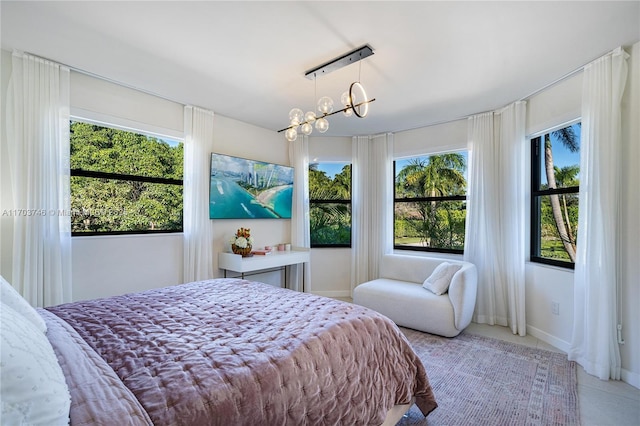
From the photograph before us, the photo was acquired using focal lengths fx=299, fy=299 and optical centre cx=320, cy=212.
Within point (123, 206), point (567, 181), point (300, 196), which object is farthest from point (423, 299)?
point (123, 206)

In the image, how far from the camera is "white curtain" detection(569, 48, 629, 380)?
7.66 ft

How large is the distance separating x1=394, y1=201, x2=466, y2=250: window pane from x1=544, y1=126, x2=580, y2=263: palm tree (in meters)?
1.10

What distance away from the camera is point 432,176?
14.7 ft

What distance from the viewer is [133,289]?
3.11 metres

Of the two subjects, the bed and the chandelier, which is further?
the chandelier

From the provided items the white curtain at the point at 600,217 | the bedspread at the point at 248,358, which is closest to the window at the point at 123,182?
the bedspread at the point at 248,358

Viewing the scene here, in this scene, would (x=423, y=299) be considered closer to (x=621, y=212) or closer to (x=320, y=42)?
(x=621, y=212)

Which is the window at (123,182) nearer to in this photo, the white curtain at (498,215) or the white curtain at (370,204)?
the white curtain at (370,204)

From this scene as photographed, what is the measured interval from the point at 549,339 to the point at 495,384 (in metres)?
1.25

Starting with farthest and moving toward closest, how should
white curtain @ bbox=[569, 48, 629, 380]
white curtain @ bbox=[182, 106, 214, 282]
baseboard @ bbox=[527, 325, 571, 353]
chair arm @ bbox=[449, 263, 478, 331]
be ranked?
white curtain @ bbox=[182, 106, 214, 282] → chair arm @ bbox=[449, 263, 478, 331] → baseboard @ bbox=[527, 325, 571, 353] → white curtain @ bbox=[569, 48, 629, 380]

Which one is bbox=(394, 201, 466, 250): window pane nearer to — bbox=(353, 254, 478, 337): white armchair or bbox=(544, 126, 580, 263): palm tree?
bbox=(353, 254, 478, 337): white armchair

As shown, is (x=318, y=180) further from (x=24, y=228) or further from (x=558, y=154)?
(x=24, y=228)

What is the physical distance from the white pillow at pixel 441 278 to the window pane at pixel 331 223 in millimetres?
1674

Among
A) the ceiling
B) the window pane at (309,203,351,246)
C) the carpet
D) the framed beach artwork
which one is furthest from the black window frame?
the framed beach artwork
